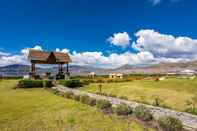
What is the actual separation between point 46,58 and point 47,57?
330 millimetres

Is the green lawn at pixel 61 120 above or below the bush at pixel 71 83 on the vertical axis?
below

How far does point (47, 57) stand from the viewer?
3369cm

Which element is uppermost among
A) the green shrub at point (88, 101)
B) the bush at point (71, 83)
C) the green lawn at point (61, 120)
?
the bush at point (71, 83)

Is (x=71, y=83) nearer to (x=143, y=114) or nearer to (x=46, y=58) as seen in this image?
(x=46, y=58)

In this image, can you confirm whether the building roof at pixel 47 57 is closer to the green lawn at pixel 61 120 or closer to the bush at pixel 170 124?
the green lawn at pixel 61 120

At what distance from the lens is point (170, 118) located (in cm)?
847

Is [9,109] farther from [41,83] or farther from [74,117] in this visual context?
[41,83]

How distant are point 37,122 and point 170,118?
17.6ft

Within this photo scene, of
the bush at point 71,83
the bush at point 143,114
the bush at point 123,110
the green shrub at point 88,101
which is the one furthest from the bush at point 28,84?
the bush at point 143,114

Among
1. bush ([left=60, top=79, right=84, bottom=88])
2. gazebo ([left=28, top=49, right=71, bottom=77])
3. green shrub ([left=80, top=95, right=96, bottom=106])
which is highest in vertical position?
gazebo ([left=28, top=49, right=71, bottom=77])

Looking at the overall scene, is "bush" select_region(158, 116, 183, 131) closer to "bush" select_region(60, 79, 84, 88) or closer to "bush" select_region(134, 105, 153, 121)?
"bush" select_region(134, 105, 153, 121)

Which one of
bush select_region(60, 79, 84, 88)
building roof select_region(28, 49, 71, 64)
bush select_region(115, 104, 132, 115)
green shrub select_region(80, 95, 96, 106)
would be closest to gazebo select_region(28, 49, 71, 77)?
building roof select_region(28, 49, 71, 64)

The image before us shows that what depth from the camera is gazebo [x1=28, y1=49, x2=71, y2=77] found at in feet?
105

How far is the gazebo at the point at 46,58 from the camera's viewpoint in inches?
1255
